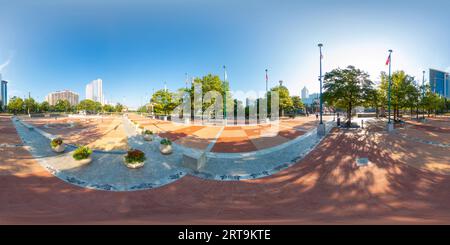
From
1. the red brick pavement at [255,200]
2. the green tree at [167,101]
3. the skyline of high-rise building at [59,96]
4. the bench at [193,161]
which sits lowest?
the red brick pavement at [255,200]

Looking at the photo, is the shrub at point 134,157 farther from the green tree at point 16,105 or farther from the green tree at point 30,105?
the green tree at point 16,105

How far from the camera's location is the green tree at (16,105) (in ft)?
224

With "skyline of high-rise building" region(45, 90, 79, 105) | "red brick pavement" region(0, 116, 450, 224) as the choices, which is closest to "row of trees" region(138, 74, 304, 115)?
"red brick pavement" region(0, 116, 450, 224)

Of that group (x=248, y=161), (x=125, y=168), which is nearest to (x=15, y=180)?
(x=125, y=168)

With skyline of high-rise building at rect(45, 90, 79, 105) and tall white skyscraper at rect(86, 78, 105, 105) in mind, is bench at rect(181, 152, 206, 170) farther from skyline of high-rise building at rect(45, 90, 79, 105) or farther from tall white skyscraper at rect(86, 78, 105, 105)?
skyline of high-rise building at rect(45, 90, 79, 105)

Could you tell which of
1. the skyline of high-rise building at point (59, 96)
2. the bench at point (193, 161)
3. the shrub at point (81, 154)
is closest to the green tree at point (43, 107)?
the skyline of high-rise building at point (59, 96)

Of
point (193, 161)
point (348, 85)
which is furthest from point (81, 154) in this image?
point (348, 85)

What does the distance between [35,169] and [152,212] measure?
806cm

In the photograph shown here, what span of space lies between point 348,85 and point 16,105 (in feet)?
315

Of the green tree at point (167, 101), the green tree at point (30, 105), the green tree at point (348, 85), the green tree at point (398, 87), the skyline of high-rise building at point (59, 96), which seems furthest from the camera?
the skyline of high-rise building at point (59, 96)

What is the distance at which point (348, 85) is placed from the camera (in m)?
21.9

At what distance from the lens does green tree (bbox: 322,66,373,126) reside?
72.3ft

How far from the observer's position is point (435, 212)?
5973 mm

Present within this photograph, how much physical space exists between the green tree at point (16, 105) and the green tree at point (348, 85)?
9370 centimetres
